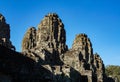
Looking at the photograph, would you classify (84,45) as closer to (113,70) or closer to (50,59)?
(50,59)

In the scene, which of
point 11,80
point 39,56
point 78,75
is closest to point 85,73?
point 78,75

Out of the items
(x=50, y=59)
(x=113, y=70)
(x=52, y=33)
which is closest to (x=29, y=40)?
(x=52, y=33)

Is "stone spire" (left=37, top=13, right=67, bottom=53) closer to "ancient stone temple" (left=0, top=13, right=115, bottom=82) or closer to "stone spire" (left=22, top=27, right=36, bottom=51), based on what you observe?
"ancient stone temple" (left=0, top=13, right=115, bottom=82)

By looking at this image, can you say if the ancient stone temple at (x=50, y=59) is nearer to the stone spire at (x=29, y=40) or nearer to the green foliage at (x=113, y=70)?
the stone spire at (x=29, y=40)

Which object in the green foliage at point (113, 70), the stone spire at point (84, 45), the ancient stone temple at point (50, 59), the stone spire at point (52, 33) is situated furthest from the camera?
the green foliage at point (113, 70)

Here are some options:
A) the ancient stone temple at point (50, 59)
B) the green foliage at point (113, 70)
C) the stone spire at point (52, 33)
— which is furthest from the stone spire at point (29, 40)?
the green foliage at point (113, 70)

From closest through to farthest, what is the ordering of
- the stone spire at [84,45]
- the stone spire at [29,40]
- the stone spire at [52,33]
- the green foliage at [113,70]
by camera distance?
the stone spire at [52,33] < the stone spire at [84,45] < the stone spire at [29,40] < the green foliage at [113,70]

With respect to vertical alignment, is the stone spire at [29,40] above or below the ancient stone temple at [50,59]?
above

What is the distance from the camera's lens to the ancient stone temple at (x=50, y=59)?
1163 inches

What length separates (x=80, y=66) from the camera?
51.6 meters

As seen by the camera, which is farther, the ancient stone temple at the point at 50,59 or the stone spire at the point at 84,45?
the stone spire at the point at 84,45

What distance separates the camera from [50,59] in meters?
52.2

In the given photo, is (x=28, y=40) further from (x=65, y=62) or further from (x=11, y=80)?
(x=11, y=80)

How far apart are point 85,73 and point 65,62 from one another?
748 cm
